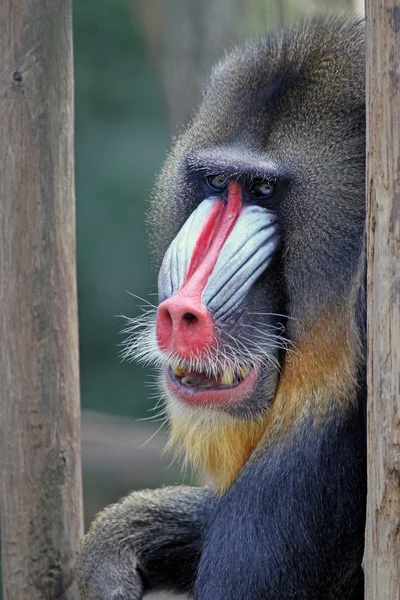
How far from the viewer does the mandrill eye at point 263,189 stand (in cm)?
303

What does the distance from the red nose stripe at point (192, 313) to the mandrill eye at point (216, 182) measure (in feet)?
0.69

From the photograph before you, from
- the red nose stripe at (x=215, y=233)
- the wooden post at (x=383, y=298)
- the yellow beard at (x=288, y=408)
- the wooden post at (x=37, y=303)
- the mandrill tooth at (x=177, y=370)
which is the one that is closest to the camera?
the wooden post at (x=383, y=298)

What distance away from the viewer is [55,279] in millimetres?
3420

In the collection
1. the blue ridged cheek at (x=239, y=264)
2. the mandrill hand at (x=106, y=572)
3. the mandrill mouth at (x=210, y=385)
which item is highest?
the blue ridged cheek at (x=239, y=264)

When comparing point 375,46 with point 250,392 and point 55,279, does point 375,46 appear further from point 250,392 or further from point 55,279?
point 55,279

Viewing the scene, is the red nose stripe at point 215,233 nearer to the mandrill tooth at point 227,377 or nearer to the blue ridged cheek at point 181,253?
the blue ridged cheek at point 181,253

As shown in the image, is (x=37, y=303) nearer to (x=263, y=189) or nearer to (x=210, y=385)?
(x=210, y=385)

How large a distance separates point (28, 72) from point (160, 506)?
5.58 ft

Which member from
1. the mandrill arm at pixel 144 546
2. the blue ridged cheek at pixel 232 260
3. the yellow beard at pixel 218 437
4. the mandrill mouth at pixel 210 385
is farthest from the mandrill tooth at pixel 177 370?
the mandrill arm at pixel 144 546

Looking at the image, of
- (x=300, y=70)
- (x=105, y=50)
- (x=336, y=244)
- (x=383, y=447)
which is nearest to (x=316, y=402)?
(x=336, y=244)

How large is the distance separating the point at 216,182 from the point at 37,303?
740 millimetres

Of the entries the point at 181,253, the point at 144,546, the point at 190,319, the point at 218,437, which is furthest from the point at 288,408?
the point at 144,546

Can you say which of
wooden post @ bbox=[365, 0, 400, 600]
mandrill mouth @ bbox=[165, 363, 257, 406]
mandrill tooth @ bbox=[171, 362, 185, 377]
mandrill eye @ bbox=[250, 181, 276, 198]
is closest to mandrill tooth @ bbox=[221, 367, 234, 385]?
mandrill mouth @ bbox=[165, 363, 257, 406]

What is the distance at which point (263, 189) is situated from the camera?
3.05m
